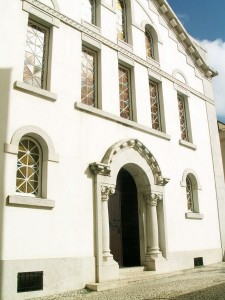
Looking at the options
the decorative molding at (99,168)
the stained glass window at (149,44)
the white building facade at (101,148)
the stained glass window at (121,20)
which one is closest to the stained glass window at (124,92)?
the white building facade at (101,148)

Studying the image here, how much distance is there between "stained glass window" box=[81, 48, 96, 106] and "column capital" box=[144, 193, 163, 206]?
334 centimetres

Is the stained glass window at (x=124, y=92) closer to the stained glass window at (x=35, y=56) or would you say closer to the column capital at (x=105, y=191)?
the column capital at (x=105, y=191)

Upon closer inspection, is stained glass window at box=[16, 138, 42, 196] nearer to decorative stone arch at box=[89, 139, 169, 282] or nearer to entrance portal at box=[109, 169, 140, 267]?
decorative stone arch at box=[89, 139, 169, 282]

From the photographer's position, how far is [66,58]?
9367 millimetres

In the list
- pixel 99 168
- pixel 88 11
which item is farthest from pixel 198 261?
pixel 88 11

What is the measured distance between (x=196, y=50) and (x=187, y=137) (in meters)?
4.25

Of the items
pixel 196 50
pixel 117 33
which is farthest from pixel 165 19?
pixel 117 33

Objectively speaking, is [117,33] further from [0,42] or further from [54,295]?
[54,295]

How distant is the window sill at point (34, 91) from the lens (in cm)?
788

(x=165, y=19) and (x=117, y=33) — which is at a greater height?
(x=165, y=19)

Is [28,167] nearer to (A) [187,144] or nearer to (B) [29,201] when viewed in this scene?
(B) [29,201]

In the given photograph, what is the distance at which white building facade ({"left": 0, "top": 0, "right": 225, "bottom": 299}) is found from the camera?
7.52 metres

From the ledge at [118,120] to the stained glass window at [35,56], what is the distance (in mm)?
1220

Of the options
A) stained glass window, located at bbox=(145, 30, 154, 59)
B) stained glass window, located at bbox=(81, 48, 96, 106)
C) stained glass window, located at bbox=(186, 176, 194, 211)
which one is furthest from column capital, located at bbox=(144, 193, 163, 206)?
stained glass window, located at bbox=(145, 30, 154, 59)
